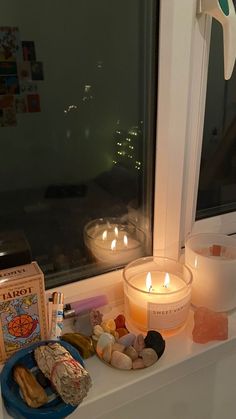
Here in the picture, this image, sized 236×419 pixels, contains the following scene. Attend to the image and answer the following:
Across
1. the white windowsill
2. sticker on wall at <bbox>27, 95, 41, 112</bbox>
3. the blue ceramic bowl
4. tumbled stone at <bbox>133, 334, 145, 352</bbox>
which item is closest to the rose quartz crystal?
the white windowsill

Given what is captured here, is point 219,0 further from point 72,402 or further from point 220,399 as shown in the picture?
point 220,399

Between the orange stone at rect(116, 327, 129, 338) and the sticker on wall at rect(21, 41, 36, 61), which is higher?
the sticker on wall at rect(21, 41, 36, 61)

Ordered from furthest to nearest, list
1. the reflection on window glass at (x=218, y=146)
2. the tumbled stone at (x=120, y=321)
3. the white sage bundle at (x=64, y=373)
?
1. the reflection on window glass at (x=218, y=146)
2. the tumbled stone at (x=120, y=321)
3. the white sage bundle at (x=64, y=373)

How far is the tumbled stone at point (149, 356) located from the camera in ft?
2.23

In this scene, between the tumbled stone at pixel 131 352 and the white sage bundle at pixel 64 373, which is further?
the tumbled stone at pixel 131 352

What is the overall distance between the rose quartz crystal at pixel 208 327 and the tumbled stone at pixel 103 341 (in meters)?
0.17

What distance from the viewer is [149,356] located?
68 cm

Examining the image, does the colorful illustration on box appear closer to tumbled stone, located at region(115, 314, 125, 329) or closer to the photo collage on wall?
tumbled stone, located at region(115, 314, 125, 329)

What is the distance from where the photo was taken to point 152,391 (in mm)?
726

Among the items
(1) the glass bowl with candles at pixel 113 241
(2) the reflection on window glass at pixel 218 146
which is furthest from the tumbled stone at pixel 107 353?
(2) the reflection on window glass at pixel 218 146

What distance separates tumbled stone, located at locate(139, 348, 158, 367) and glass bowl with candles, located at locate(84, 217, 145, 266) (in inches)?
9.4

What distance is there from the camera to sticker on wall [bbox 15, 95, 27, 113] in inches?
28.2

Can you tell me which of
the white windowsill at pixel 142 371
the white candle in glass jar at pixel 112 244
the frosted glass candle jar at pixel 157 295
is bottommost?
the white windowsill at pixel 142 371

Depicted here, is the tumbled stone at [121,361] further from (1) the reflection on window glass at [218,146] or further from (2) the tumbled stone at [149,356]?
(1) the reflection on window glass at [218,146]
